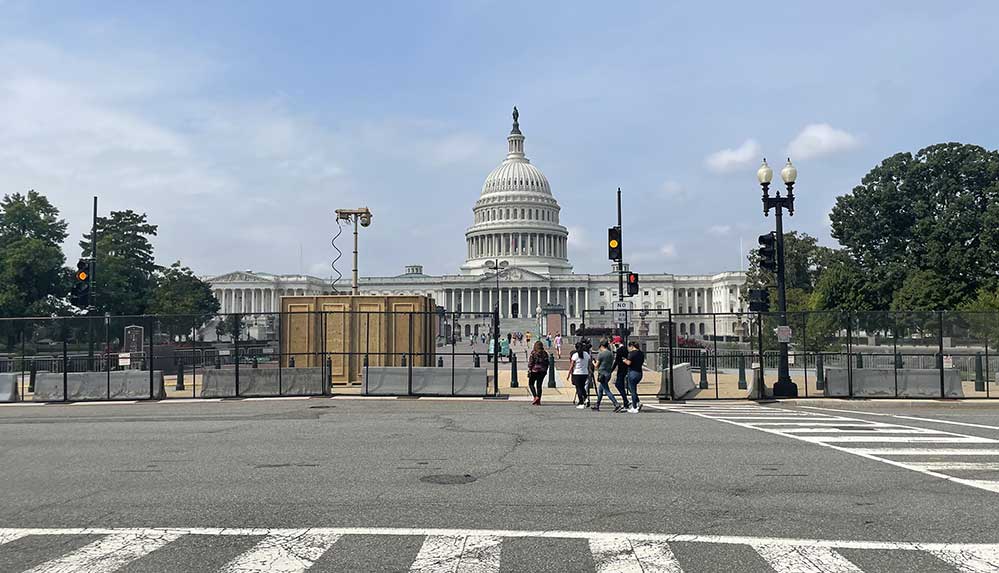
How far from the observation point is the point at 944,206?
62688mm

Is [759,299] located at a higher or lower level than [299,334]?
higher

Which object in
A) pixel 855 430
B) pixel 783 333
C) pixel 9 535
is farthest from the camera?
pixel 783 333

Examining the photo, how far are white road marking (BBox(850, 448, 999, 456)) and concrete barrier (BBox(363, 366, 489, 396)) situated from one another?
13319 mm

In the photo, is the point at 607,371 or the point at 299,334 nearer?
the point at 607,371

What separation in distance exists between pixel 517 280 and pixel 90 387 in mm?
137416

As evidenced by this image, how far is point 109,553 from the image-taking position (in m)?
6.82

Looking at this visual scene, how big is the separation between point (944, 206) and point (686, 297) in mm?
109137

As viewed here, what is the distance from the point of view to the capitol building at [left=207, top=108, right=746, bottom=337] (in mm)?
162625

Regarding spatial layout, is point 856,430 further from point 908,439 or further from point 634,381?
point 634,381

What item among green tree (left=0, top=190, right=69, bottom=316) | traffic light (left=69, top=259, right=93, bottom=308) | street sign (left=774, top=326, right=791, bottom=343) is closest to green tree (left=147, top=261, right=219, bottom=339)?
green tree (left=0, top=190, right=69, bottom=316)

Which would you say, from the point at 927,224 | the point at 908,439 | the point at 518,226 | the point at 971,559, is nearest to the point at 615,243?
the point at 908,439

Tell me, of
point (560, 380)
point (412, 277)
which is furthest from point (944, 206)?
point (412, 277)

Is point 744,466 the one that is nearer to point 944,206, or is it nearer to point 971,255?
point 971,255

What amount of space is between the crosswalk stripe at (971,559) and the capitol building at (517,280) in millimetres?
152271
